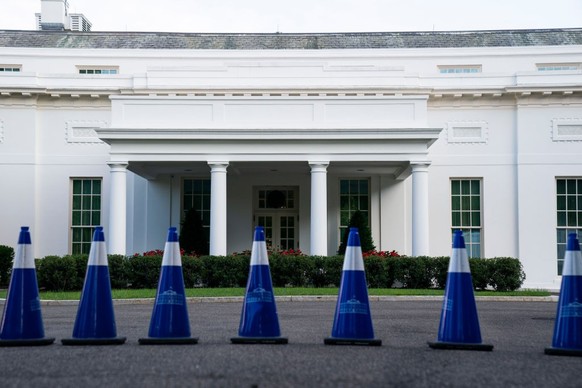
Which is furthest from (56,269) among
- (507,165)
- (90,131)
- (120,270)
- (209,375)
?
(209,375)

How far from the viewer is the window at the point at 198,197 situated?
29594mm

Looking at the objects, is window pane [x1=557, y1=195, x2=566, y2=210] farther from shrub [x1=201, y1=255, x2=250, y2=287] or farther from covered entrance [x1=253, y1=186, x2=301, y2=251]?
shrub [x1=201, y1=255, x2=250, y2=287]

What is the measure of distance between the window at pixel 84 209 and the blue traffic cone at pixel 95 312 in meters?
21.3

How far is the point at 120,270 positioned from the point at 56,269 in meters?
Answer: 1.70

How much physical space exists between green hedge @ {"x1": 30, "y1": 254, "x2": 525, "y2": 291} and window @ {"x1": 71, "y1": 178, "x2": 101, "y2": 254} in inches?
236

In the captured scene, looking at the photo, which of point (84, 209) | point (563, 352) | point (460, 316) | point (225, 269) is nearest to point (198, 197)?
point (84, 209)

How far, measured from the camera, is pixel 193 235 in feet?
91.0

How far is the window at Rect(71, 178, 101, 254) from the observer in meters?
29.5

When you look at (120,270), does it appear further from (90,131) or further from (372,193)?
(372,193)

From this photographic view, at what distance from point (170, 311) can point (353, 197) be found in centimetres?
2104

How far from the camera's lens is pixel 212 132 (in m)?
25.0

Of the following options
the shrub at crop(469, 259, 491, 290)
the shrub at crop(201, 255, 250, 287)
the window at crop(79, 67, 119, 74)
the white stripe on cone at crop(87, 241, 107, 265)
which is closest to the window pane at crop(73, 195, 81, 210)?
the window at crop(79, 67, 119, 74)

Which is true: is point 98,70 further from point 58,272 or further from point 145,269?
point 58,272

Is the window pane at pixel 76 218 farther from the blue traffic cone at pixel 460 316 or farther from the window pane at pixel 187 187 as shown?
the blue traffic cone at pixel 460 316
